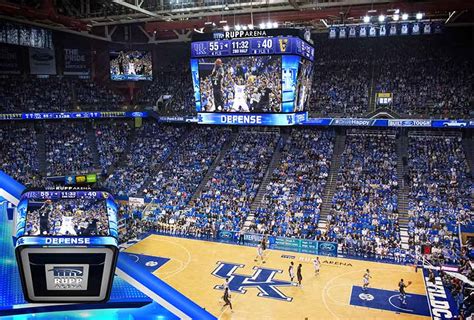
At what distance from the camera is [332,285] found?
21.0m

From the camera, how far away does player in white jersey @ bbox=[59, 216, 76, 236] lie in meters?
7.96

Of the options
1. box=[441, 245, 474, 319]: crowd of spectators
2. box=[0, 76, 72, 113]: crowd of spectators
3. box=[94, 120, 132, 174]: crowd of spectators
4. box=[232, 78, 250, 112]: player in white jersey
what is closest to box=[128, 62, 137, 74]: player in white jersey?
box=[94, 120, 132, 174]: crowd of spectators

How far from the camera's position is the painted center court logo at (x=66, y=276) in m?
7.98

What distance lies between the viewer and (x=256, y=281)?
846 inches

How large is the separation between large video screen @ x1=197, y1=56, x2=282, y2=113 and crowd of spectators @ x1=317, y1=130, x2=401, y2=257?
44.0ft

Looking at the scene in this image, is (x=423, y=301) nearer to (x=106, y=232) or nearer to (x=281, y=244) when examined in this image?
(x=281, y=244)

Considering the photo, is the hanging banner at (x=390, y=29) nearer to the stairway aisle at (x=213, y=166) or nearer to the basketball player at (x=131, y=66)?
the stairway aisle at (x=213, y=166)

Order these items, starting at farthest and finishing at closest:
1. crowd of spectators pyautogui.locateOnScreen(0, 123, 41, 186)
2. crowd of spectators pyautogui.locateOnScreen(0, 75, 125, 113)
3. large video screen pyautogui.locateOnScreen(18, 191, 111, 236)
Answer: crowd of spectators pyautogui.locateOnScreen(0, 75, 125, 113), crowd of spectators pyautogui.locateOnScreen(0, 123, 41, 186), large video screen pyautogui.locateOnScreen(18, 191, 111, 236)

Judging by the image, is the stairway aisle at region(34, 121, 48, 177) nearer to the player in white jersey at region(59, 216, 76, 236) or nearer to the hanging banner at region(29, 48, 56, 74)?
the hanging banner at region(29, 48, 56, 74)

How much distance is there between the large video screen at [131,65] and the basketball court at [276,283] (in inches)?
770

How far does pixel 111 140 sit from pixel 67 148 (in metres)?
4.22

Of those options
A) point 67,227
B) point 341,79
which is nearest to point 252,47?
point 67,227

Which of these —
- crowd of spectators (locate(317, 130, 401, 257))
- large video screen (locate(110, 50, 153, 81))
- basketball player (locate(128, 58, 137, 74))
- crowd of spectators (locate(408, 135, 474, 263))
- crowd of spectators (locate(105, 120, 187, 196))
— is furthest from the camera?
basketball player (locate(128, 58, 137, 74))

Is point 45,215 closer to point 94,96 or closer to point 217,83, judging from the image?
point 217,83
